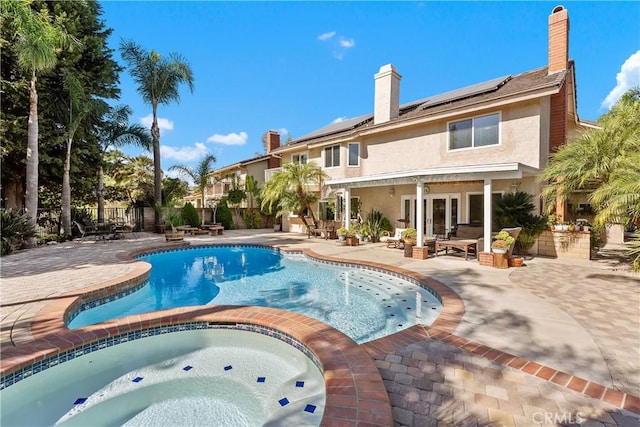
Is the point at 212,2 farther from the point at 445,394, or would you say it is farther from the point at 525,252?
the point at 525,252

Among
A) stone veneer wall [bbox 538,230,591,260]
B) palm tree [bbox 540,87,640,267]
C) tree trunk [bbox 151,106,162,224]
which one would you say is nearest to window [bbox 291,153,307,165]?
tree trunk [bbox 151,106,162,224]

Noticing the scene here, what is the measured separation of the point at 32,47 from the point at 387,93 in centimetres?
1707

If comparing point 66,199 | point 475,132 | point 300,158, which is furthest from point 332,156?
point 66,199

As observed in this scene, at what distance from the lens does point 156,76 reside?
68.0 ft

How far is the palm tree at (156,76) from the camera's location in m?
20.4

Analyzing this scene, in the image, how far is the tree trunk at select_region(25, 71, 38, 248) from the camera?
13.6m

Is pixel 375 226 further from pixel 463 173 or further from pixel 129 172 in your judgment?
pixel 129 172

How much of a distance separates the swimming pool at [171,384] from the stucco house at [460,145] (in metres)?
8.77

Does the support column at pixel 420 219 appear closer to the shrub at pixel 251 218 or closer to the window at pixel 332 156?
the window at pixel 332 156

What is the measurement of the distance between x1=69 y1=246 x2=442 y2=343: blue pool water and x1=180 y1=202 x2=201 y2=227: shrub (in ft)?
34.7

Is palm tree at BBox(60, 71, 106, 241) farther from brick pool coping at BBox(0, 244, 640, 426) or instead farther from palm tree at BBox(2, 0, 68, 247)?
brick pool coping at BBox(0, 244, 640, 426)

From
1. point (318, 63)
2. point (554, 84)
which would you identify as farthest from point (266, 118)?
point (554, 84)

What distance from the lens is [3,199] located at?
56.6 ft

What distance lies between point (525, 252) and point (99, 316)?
15077 millimetres
